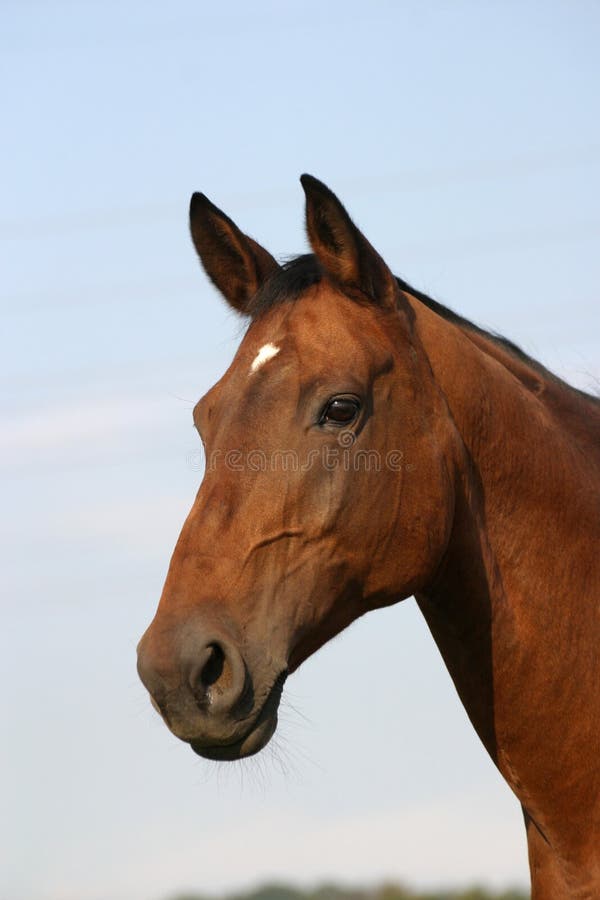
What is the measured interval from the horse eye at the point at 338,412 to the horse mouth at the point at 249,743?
3.24 ft

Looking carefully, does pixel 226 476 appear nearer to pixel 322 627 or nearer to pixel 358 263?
pixel 322 627

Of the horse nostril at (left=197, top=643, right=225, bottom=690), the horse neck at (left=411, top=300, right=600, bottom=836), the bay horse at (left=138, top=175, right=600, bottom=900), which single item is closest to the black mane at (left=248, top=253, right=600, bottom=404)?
the bay horse at (left=138, top=175, right=600, bottom=900)

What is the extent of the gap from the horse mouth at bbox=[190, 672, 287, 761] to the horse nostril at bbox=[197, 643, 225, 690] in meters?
0.21

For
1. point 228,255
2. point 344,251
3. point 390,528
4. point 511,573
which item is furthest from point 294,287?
point 511,573

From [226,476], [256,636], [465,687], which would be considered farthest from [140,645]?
[465,687]

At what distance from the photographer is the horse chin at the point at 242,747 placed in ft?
12.8

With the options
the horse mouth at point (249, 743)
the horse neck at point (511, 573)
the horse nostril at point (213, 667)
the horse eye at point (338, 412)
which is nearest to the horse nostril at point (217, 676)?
the horse nostril at point (213, 667)

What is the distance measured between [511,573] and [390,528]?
2.01 feet

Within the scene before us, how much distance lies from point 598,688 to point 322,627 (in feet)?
3.86

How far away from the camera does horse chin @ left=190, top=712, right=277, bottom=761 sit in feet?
12.8

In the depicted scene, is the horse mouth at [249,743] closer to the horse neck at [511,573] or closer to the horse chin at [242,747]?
the horse chin at [242,747]

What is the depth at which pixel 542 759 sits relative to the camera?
14.8 ft

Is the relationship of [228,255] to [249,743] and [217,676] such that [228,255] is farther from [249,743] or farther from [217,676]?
[249,743]

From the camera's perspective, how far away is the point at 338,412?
426 cm
